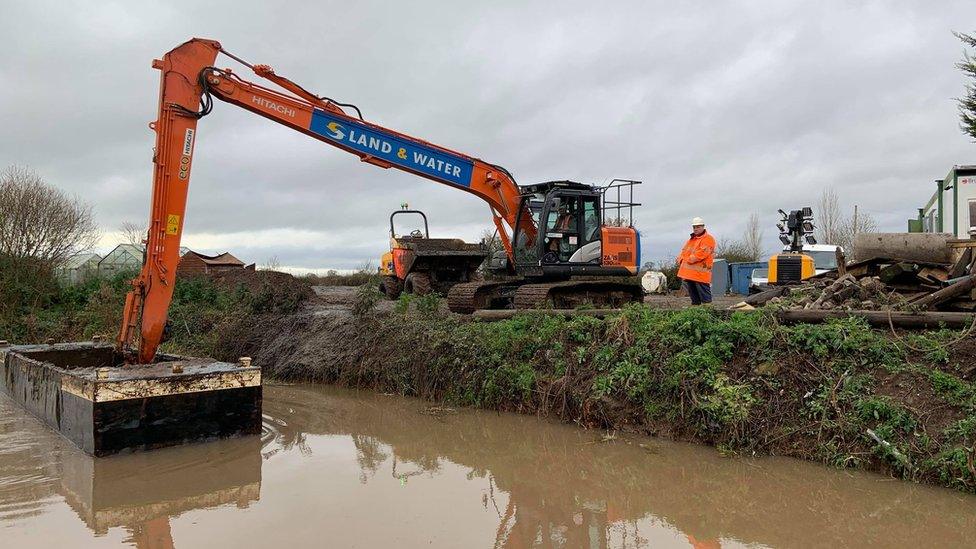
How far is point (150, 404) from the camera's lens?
22.0ft

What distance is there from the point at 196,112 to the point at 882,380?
25.1 feet

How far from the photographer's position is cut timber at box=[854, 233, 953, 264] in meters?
9.20

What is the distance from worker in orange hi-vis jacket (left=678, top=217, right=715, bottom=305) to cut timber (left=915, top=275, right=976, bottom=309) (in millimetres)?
2757

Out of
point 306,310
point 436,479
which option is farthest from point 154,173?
point 306,310

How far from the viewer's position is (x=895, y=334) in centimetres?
666

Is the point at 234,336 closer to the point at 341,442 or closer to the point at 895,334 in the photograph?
the point at 341,442

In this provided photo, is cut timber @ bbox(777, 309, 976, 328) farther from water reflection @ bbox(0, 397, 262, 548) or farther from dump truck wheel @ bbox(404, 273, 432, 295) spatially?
dump truck wheel @ bbox(404, 273, 432, 295)

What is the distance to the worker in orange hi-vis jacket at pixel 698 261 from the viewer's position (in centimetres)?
977

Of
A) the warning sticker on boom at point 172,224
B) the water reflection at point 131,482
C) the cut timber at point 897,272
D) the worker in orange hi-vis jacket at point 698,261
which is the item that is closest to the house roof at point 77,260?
the water reflection at point 131,482

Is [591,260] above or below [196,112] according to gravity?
below

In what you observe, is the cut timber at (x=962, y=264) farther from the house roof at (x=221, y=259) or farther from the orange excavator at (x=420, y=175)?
the house roof at (x=221, y=259)

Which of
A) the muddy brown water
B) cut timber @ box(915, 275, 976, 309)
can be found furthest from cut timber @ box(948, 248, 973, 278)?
the muddy brown water

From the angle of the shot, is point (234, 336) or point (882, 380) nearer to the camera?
point (882, 380)

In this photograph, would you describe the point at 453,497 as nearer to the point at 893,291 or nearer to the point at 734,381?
the point at 734,381
